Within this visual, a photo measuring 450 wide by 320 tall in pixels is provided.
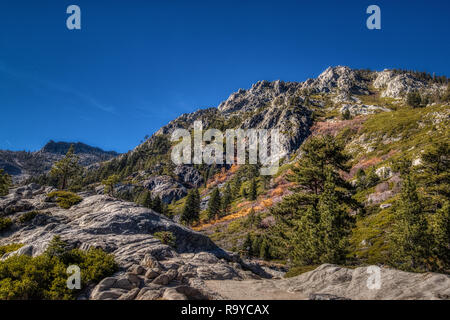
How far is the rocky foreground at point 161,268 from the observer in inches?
473

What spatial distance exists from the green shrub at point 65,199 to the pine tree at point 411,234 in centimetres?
4108

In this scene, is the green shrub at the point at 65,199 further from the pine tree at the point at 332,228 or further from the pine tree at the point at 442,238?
the pine tree at the point at 442,238

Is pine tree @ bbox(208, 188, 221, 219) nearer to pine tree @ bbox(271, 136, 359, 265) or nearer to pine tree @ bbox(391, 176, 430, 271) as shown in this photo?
pine tree @ bbox(271, 136, 359, 265)

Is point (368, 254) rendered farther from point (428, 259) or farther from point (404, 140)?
point (404, 140)

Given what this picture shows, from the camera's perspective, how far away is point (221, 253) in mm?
28453

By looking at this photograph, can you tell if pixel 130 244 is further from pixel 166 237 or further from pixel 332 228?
pixel 332 228

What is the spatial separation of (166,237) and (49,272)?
1181 cm

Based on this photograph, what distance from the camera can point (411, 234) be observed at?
28.0 meters

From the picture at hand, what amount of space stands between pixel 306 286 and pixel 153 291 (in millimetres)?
9598

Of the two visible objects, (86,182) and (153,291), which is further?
(86,182)

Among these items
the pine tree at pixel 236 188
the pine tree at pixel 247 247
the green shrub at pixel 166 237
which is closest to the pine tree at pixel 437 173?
the green shrub at pixel 166 237

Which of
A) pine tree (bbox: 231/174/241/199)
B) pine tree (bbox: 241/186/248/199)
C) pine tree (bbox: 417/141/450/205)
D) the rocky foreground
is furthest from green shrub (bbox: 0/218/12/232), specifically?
pine tree (bbox: 231/174/241/199)
